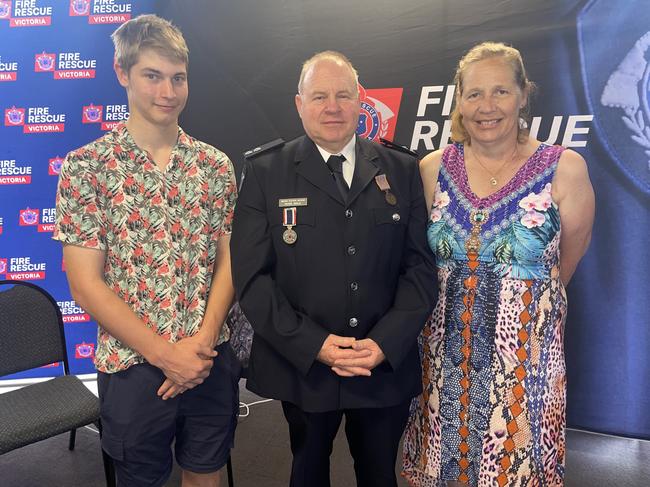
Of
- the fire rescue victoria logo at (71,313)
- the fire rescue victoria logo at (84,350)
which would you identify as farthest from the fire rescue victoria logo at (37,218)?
Result: the fire rescue victoria logo at (84,350)

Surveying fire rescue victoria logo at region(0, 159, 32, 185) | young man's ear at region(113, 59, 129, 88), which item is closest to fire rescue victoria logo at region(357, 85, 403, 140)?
young man's ear at region(113, 59, 129, 88)

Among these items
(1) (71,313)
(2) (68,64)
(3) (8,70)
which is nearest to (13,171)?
(3) (8,70)

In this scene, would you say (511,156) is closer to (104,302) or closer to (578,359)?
(104,302)

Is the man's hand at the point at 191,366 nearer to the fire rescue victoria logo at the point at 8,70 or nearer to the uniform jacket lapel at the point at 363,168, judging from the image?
the uniform jacket lapel at the point at 363,168

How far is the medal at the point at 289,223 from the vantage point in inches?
63.2

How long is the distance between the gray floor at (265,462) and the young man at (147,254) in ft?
3.44

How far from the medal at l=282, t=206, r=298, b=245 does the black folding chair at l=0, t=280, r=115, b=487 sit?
123 cm

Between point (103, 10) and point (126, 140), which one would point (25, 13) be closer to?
point (103, 10)

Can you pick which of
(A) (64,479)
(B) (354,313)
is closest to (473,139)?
(B) (354,313)

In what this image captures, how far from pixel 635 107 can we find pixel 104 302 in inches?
111

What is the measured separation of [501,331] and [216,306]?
97 cm

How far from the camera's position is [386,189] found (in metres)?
1.67

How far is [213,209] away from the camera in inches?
71.1

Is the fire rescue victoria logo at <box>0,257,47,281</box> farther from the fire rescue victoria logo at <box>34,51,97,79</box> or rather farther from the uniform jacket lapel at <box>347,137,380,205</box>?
the uniform jacket lapel at <box>347,137,380,205</box>
